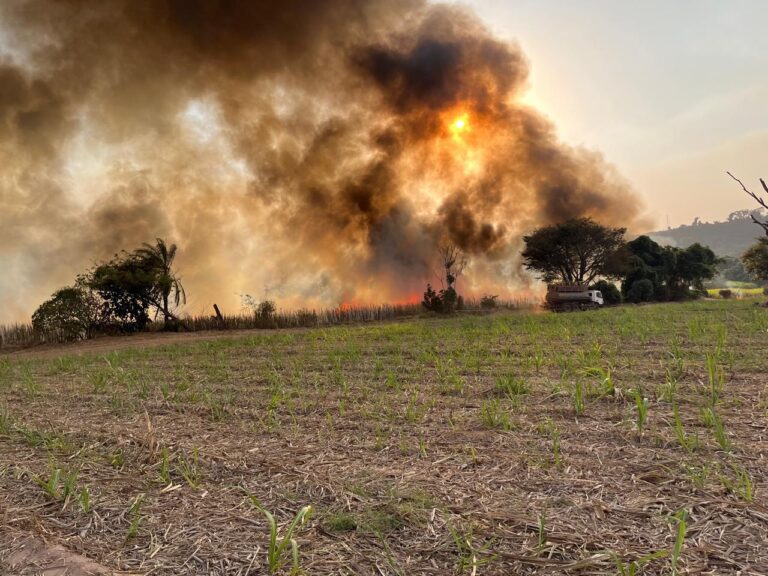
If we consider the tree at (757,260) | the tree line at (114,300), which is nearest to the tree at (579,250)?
the tree at (757,260)

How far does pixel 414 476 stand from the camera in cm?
323

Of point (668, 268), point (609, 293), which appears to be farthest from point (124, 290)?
point (668, 268)

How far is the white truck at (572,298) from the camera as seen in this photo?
32094mm

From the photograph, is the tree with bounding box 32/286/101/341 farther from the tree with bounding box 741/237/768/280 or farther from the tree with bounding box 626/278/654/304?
the tree with bounding box 741/237/768/280

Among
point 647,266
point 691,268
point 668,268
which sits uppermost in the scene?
point 647,266

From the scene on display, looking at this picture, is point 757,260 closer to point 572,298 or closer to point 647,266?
point 647,266

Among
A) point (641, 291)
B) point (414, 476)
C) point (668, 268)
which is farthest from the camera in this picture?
point (668, 268)

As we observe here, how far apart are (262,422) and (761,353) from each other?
7.53m

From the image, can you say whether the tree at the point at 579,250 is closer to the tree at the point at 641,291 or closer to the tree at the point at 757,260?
the tree at the point at 641,291

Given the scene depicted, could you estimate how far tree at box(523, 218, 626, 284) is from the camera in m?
39.0

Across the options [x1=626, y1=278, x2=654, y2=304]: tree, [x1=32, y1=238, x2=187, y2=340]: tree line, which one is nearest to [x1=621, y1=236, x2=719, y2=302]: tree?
[x1=626, y1=278, x2=654, y2=304]: tree

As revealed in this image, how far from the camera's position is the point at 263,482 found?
334 cm

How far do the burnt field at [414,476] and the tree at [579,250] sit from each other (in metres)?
34.6

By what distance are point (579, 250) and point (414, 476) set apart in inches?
1572
